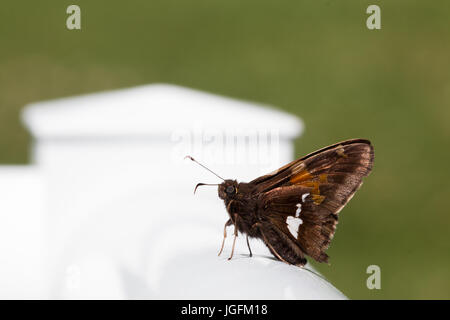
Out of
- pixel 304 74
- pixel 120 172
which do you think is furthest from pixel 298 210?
pixel 304 74

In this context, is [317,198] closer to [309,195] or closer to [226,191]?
[309,195]

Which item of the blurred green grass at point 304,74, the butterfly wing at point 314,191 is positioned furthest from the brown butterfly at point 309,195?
the blurred green grass at point 304,74

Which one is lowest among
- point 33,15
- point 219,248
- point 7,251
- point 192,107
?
point 7,251

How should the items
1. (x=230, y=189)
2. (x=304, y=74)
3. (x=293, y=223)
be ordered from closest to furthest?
1. (x=230, y=189)
2. (x=293, y=223)
3. (x=304, y=74)

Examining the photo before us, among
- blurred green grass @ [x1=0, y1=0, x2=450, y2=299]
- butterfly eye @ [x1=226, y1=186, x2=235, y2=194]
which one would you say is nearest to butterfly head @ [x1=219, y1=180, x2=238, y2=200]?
butterfly eye @ [x1=226, y1=186, x2=235, y2=194]

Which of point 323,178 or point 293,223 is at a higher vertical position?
point 323,178
